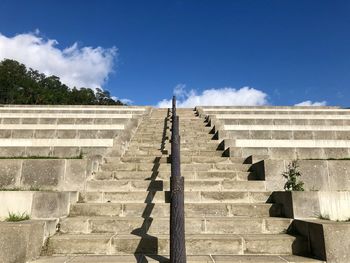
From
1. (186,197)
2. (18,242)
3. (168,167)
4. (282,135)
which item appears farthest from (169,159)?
(282,135)

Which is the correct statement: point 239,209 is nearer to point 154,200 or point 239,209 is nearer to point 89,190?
point 154,200

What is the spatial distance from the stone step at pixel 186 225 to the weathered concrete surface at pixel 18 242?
0.71 metres

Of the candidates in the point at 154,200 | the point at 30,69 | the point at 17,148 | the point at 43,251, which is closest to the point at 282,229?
the point at 154,200

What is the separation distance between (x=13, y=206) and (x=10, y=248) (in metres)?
1.10

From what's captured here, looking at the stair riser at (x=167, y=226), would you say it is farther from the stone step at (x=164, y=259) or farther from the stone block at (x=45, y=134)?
the stone block at (x=45, y=134)

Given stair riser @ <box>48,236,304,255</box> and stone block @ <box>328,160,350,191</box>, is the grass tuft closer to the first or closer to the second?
stair riser @ <box>48,236,304,255</box>

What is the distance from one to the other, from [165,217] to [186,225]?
0.39m

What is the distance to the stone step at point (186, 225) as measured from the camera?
390cm

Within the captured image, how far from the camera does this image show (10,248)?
302 centimetres

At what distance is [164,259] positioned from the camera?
3.25 metres

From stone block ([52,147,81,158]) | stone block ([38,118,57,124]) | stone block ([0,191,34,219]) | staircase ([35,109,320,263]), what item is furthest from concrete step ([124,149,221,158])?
stone block ([38,118,57,124])

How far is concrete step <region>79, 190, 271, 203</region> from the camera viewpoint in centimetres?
465

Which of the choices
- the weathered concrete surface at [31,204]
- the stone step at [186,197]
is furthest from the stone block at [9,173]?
the stone step at [186,197]

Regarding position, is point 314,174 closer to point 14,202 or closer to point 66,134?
point 14,202
